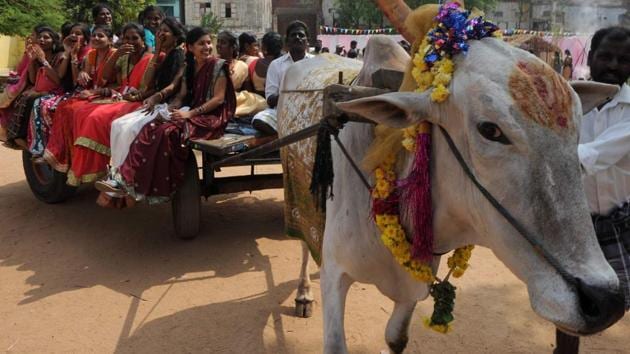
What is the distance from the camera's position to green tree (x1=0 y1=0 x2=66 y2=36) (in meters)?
15.8

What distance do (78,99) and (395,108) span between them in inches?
171

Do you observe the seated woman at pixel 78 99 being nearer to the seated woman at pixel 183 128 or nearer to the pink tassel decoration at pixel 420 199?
the seated woman at pixel 183 128

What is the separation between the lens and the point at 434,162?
1.88 m

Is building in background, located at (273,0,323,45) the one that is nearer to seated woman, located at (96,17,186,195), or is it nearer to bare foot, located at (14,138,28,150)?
bare foot, located at (14,138,28,150)

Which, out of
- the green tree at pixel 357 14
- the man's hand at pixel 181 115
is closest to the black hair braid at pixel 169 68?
the man's hand at pixel 181 115

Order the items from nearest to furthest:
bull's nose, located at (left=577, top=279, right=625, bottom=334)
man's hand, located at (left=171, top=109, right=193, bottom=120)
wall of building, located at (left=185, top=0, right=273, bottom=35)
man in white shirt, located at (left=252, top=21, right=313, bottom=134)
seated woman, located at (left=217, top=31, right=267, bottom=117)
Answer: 1. bull's nose, located at (left=577, top=279, right=625, bottom=334)
2. man's hand, located at (left=171, top=109, right=193, bottom=120)
3. man in white shirt, located at (left=252, top=21, right=313, bottom=134)
4. seated woman, located at (left=217, top=31, right=267, bottom=117)
5. wall of building, located at (left=185, top=0, right=273, bottom=35)

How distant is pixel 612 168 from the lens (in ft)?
7.45

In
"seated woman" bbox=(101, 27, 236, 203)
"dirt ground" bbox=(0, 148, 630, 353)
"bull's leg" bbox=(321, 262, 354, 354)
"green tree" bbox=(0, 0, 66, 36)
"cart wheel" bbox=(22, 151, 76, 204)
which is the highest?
"green tree" bbox=(0, 0, 66, 36)

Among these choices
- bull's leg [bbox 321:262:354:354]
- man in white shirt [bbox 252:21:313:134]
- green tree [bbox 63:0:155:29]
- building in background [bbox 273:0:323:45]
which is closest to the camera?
bull's leg [bbox 321:262:354:354]

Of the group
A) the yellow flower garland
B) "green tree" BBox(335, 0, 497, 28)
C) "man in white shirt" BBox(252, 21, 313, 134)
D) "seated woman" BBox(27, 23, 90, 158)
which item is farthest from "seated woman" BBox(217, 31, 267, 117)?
"green tree" BBox(335, 0, 497, 28)

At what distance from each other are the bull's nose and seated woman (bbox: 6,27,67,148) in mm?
5768

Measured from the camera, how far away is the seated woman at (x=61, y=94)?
5.43 metres

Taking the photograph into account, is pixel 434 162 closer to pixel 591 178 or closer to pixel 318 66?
pixel 591 178

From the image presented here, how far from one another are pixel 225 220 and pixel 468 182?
414 cm
